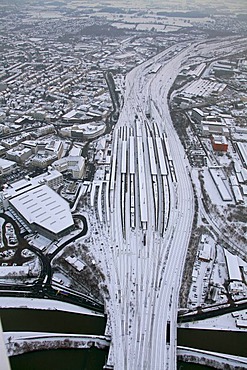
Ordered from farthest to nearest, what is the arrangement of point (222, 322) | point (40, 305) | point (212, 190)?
point (212, 190) → point (40, 305) → point (222, 322)

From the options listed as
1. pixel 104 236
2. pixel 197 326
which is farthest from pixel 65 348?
pixel 104 236

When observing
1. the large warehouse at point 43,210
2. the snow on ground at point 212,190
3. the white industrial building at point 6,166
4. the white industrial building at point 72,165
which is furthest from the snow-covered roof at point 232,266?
the white industrial building at point 6,166

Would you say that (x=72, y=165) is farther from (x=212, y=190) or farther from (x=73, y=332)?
(x=73, y=332)

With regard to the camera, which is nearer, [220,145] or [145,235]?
[145,235]

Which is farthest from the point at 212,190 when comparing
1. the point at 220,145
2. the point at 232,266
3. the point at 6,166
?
the point at 6,166

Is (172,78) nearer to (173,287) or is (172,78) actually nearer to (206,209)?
(206,209)

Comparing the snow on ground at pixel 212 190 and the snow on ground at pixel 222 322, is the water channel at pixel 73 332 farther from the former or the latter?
the snow on ground at pixel 212 190

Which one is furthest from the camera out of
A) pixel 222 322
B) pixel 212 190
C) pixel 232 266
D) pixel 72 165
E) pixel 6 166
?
pixel 72 165

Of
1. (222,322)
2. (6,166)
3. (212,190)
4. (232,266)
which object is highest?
(6,166)

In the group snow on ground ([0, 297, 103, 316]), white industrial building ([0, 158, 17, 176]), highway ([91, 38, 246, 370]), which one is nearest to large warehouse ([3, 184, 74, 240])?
highway ([91, 38, 246, 370])
